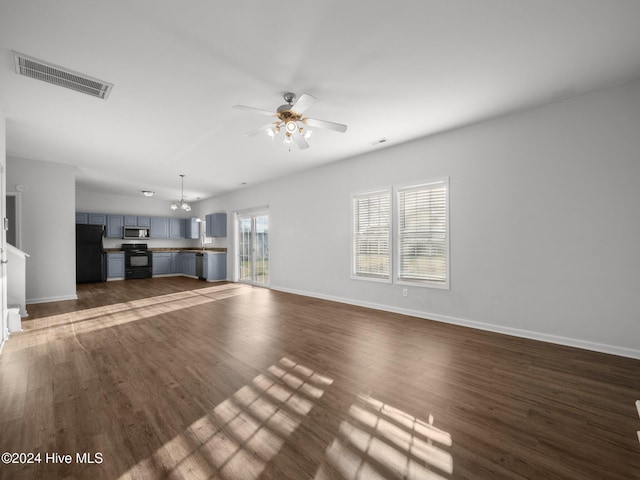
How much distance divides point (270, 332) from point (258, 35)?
3297 millimetres

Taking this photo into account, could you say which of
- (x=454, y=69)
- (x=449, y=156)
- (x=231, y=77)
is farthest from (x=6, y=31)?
(x=449, y=156)

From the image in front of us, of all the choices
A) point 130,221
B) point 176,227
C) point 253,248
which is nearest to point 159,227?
point 176,227

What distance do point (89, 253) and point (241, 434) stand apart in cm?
882

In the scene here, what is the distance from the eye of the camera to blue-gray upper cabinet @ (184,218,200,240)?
34.5ft

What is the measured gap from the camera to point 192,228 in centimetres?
1054

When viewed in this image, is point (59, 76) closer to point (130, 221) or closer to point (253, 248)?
point (253, 248)

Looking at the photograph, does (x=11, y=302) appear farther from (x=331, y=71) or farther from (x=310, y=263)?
(x=331, y=71)

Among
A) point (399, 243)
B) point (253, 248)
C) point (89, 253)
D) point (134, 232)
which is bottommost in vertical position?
point (89, 253)

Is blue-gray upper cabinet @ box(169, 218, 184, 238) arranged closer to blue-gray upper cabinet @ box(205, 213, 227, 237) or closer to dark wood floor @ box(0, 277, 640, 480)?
blue-gray upper cabinet @ box(205, 213, 227, 237)

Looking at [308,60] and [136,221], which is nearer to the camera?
[308,60]

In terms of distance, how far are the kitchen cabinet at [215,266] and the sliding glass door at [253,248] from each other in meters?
0.67

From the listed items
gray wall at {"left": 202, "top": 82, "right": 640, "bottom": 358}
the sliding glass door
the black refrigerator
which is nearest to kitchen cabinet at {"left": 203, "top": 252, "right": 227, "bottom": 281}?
the sliding glass door

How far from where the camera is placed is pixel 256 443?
169 centimetres

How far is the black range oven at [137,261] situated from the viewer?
914cm
